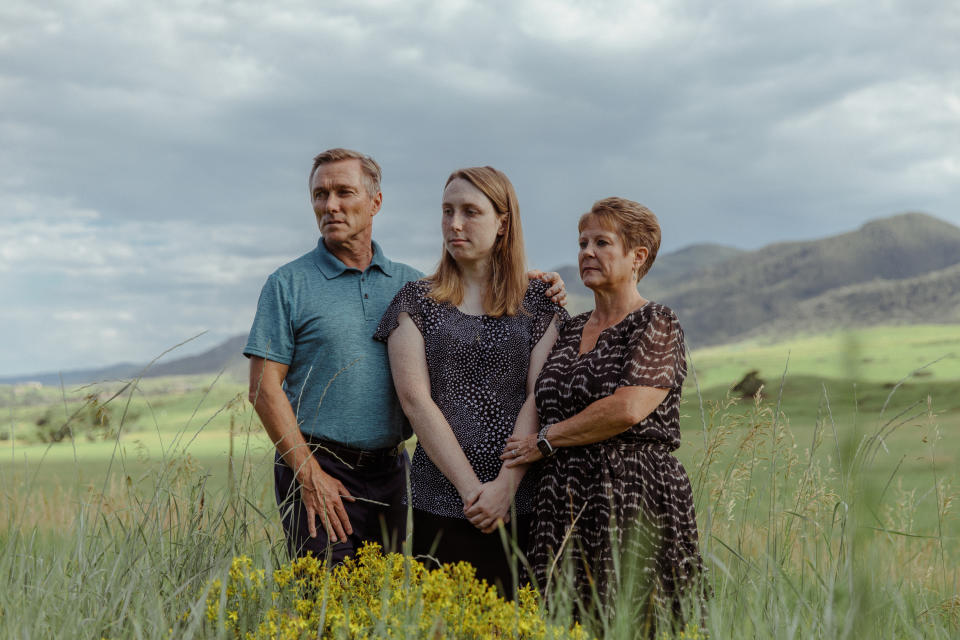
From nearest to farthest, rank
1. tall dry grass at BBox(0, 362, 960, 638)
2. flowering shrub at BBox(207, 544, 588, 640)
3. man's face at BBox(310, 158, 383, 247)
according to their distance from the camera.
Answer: flowering shrub at BBox(207, 544, 588, 640) → tall dry grass at BBox(0, 362, 960, 638) → man's face at BBox(310, 158, 383, 247)

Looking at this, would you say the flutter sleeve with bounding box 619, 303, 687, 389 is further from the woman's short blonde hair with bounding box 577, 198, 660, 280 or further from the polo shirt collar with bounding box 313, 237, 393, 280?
the polo shirt collar with bounding box 313, 237, 393, 280

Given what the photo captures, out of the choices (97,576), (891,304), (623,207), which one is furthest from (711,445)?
(891,304)

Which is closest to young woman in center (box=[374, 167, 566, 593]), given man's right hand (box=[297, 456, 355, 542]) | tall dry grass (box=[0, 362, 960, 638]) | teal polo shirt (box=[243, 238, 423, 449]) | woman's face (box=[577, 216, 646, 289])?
teal polo shirt (box=[243, 238, 423, 449])

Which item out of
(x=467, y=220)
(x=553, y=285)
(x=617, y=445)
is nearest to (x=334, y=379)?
(x=467, y=220)

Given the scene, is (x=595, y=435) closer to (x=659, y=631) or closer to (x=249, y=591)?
(x=659, y=631)

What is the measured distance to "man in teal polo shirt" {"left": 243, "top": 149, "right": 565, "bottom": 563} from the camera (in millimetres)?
4012

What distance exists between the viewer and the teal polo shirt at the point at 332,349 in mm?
4078

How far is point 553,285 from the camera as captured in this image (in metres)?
4.10

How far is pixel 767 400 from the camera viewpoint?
4551 millimetres

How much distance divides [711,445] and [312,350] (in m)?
2.27

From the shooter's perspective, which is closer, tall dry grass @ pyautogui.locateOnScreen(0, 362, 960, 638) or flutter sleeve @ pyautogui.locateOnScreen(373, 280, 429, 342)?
tall dry grass @ pyautogui.locateOnScreen(0, 362, 960, 638)

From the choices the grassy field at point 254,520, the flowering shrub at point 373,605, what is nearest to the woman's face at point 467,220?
the grassy field at point 254,520

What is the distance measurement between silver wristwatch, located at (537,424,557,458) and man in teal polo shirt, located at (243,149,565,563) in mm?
816

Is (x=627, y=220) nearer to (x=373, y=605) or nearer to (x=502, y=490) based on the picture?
(x=502, y=490)
